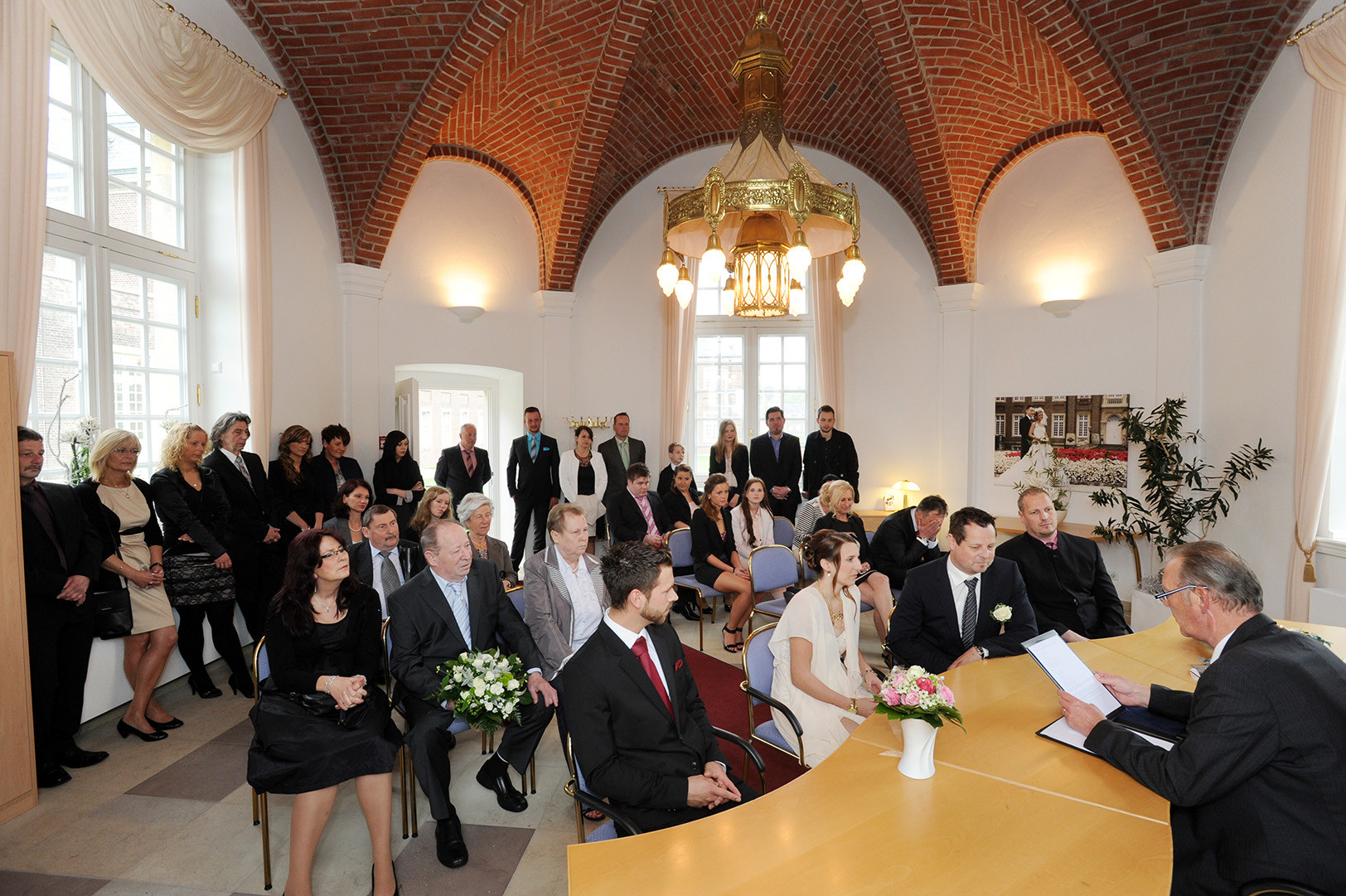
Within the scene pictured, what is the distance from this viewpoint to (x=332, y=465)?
642 centimetres

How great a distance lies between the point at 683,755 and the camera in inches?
100

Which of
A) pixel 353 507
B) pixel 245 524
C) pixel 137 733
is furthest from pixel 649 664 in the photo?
pixel 245 524

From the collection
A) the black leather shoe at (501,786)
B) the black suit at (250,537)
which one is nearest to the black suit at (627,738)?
the black leather shoe at (501,786)

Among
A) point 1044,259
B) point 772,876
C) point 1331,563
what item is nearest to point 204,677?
point 772,876

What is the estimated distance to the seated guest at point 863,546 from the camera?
210 inches

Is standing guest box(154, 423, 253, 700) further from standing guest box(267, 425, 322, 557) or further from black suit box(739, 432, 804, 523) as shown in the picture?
black suit box(739, 432, 804, 523)

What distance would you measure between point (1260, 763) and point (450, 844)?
9.58 ft

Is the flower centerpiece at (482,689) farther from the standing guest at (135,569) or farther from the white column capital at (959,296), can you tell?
the white column capital at (959,296)

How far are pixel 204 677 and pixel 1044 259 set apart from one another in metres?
9.06

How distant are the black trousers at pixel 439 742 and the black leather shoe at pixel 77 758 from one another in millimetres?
1916

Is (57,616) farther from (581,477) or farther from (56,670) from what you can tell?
(581,477)

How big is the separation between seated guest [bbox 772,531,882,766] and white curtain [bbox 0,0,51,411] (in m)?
4.30

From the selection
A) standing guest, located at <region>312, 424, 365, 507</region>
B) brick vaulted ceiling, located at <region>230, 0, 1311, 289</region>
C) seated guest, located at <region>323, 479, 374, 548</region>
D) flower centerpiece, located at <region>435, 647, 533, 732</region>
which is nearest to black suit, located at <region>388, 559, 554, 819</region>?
flower centerpiece, located at <region>435, 647, 533, 732</region>

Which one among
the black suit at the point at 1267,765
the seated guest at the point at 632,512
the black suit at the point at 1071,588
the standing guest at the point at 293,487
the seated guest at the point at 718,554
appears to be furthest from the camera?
the seated guest at the point at 632,512
